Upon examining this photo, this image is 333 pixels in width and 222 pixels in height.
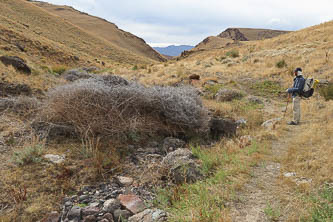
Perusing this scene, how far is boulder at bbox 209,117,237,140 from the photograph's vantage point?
601 centimetres

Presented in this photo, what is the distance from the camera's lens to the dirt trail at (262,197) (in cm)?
240

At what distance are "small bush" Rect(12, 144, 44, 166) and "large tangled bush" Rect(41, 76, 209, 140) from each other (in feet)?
2.77

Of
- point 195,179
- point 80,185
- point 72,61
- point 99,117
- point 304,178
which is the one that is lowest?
point 80,185

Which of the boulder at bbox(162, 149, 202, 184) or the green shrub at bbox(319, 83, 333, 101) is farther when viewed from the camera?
the green shrub at bbox(319, 83, 333, 101)

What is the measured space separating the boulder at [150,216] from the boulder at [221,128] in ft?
12.2

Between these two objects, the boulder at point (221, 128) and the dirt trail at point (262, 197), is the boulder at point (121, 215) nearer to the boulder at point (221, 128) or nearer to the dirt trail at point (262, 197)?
the dirt trail at point (262, 197)

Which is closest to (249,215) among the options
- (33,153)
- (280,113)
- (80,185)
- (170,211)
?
(170,211)

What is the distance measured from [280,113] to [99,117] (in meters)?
6.68

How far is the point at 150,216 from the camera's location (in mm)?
2549

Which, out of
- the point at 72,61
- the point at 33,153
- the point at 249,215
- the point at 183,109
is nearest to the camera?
the point at 249,215

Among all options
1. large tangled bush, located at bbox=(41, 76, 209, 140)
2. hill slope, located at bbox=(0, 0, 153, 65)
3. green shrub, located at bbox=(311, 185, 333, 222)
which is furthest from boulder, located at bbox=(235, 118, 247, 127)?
hill slope, located at bbox=(0, 0, 153, 65)

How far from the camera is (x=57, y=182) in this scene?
3.40m

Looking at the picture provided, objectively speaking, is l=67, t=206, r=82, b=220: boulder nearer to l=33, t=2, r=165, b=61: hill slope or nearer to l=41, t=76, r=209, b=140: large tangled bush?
l=41, t=76, r=209, b=140: large tangled bush

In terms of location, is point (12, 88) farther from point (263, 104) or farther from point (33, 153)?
point (263, 104)
